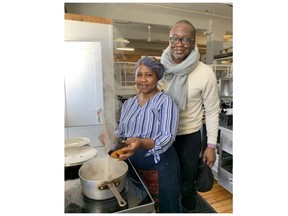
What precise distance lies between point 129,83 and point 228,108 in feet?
1.09

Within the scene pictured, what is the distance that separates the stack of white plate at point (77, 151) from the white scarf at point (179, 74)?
29cm

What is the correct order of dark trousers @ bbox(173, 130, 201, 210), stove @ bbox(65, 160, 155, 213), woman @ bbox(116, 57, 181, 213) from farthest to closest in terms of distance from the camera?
1. dark trousers @ bbox(173, 130, 201, 210)
2. woman @ bbox(116, 57, 181, 213)
3. stove @ bbox(65, 160, 155, 213)

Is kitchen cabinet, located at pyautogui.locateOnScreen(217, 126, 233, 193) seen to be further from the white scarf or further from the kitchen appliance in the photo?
the white scarf

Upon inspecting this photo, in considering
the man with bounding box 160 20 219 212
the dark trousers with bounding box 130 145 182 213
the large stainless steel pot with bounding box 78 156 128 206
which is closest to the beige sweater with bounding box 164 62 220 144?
the man with bounding box 160 20 219 212

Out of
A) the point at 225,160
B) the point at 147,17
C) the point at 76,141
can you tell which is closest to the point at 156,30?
the point at 147,17

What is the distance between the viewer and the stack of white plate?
1.39ft

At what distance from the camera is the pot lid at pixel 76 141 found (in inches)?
16.6

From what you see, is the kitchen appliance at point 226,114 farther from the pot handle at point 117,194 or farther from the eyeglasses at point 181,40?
the pot handle at point 117,194

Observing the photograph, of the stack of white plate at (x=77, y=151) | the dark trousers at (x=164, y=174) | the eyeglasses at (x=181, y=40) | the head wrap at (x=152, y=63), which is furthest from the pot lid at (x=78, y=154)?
the eyeglasses at (x=181, y=40)

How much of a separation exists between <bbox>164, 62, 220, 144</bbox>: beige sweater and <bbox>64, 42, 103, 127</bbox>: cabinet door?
0.21 metres

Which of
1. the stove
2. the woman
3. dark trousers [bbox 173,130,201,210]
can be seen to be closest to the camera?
the stove
